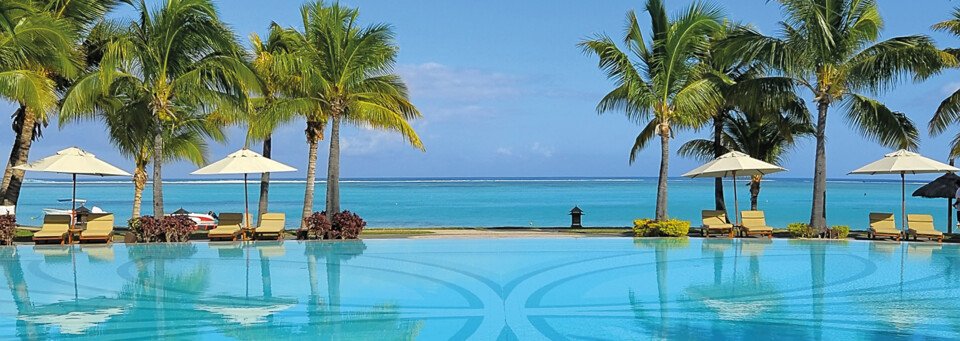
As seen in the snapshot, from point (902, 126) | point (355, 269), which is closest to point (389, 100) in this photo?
point (355, 269)

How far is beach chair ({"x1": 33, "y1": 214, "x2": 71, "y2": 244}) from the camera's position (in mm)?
15117

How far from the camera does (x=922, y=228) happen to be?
16328 mm

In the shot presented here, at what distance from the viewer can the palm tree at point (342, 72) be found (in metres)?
16.8

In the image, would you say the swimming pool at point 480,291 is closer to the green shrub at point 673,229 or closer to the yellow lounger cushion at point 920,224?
the yellow lounger cushion at point 920,224

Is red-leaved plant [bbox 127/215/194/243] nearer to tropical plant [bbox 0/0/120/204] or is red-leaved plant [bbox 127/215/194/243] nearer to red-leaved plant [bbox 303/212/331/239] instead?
red-leaved plant [bbox 303/212/331/239]

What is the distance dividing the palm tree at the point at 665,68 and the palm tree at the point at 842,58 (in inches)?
39.5

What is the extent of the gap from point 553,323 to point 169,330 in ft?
13.8

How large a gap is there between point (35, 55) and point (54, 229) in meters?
4.44

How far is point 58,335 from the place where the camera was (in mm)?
7305

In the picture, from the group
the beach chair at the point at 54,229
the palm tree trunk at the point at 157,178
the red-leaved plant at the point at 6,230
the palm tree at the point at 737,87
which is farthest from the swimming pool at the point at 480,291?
the palm tree at the point at 737,87

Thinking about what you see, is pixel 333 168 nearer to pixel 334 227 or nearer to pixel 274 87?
pixel 334 227

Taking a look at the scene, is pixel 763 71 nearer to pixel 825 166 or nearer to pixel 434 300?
pixel 825 166

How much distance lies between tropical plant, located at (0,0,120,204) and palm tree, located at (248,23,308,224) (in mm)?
4226

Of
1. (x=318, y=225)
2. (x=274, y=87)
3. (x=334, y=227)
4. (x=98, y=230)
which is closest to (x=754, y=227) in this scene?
(x=334, y=227)
